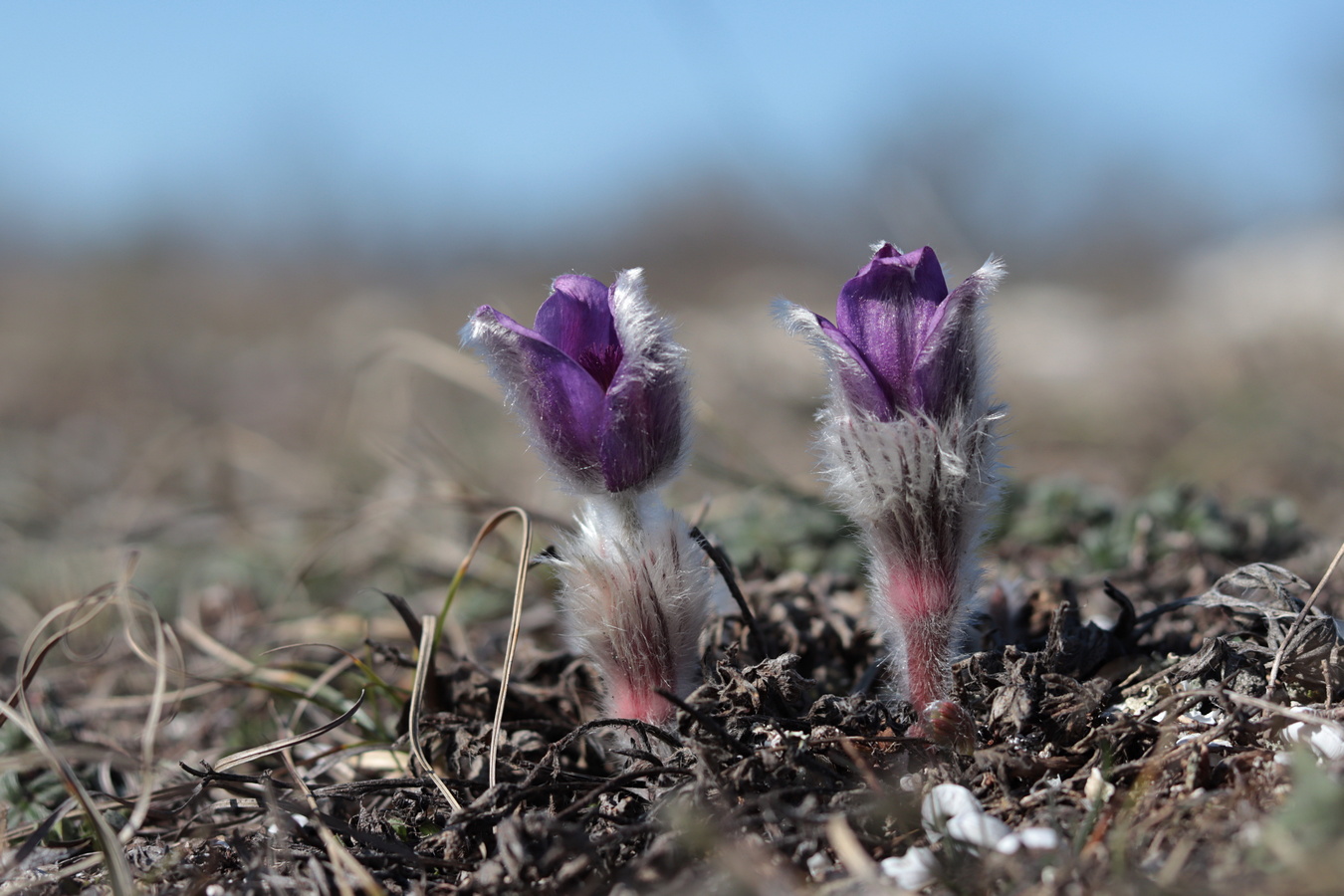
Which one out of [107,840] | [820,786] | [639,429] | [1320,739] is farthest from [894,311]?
[107,840]

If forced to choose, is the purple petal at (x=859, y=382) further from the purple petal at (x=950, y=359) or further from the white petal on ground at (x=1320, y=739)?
the white petal on ground at (x=1320, y=739)

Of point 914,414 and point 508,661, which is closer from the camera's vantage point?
point 914,414

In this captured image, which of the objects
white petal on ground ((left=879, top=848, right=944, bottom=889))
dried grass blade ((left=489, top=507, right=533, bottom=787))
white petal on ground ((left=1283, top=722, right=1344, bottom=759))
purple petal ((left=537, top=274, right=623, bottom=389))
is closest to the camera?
white petal on ground ((left=879, top=848, right=944, bottom=889))

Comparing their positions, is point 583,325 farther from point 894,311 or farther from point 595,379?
point 894,311

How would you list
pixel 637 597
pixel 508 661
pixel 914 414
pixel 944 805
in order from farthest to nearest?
pixel 508 661 < pixel 637 597 < pixel 914 414 < pixel 944 805

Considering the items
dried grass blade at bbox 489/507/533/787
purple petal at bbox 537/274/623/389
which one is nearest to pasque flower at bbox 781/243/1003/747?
purple petal at bbox 537/274/623/389

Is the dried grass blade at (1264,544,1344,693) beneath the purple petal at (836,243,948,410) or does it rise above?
beneath

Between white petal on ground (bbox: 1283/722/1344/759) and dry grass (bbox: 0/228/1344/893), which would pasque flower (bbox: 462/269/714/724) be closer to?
dry grass (bbox: 0/228/1344/893)

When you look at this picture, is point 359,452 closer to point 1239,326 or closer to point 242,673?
point 242,673
